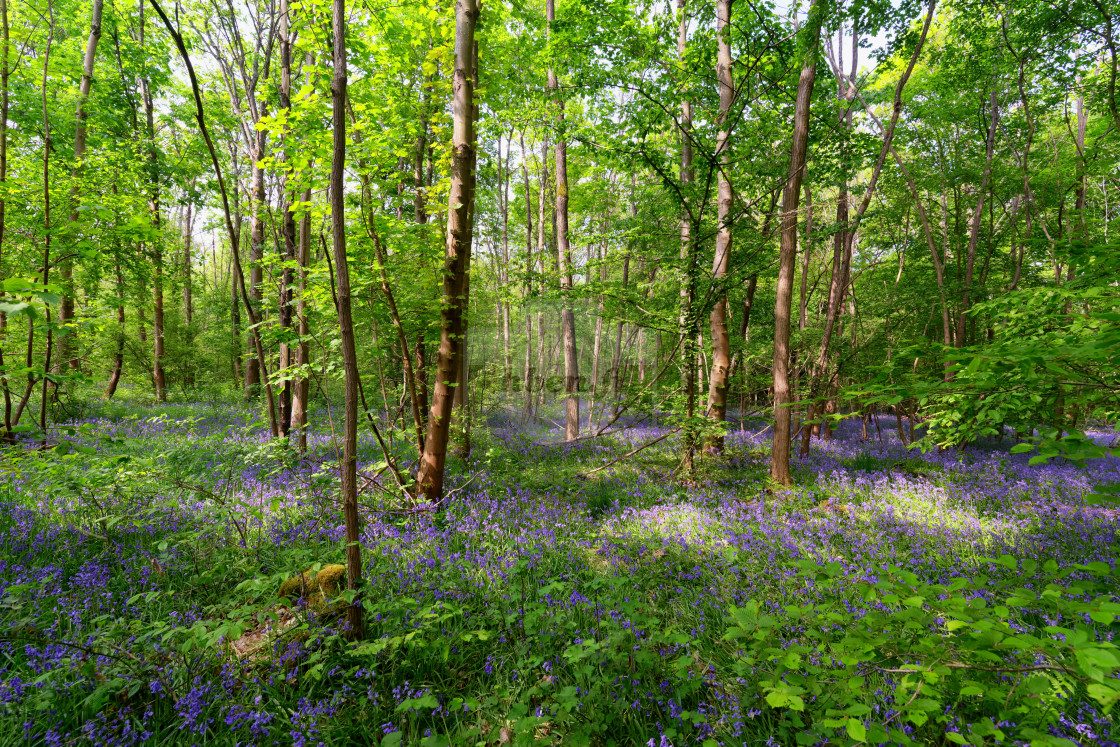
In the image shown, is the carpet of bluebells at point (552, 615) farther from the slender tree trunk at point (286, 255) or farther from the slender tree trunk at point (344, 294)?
the slender tree trunk at point (286, 255)

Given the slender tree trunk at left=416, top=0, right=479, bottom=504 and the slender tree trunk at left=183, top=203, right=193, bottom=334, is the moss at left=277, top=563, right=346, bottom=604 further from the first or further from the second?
the slender tree trunk at left=183, top=203, right=193, bottom=334

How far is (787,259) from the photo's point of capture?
5.77m

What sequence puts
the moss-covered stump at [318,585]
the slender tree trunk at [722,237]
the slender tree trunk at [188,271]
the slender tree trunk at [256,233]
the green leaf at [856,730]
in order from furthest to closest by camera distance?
the slender tree trunk at [188,271] < the slender tree trunk at [256,233] < the slender tree trunk at [722,237] < the moss-covered stump at [318,585] < the green leaf at [856,730]

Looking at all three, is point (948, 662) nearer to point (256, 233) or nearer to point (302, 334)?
point (302, 334)

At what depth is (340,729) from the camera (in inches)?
87.8

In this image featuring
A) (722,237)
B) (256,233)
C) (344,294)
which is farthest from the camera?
(256,233)

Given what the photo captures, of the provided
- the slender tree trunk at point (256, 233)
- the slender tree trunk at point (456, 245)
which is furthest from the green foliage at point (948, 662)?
the slender tree trunk at point (256, 233)

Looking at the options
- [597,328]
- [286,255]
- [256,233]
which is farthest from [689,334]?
[597,328]

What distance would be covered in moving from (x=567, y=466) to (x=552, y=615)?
4726 mm

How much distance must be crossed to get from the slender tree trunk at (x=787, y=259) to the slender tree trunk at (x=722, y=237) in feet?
2.57

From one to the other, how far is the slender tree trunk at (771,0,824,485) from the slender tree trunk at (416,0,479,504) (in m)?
3.96

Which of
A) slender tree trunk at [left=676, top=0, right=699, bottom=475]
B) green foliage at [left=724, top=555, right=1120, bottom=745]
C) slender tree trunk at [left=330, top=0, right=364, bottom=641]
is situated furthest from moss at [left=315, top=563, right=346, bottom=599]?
slender tree trunk at [left=676, top=0, right=699, bottom=475]

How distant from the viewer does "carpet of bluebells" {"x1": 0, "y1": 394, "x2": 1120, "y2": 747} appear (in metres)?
1.91

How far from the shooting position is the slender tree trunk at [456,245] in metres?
4.11
